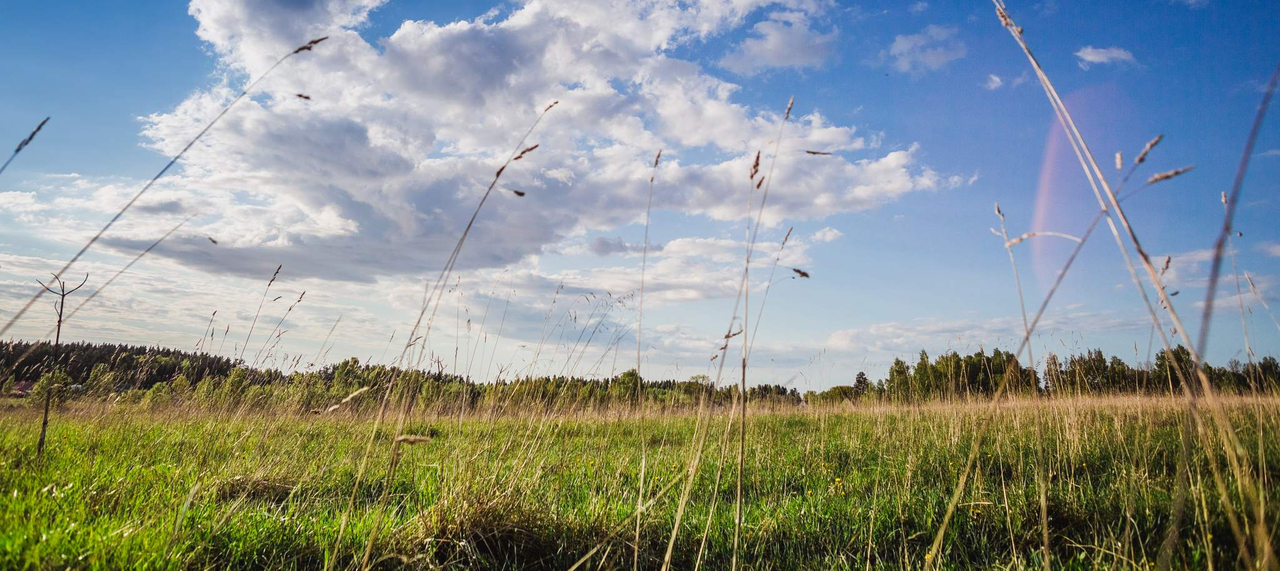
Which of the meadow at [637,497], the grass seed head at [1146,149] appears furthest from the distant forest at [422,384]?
the grass seed head at [1146,149]

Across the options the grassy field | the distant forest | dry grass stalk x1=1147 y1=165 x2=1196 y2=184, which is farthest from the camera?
the distant forest

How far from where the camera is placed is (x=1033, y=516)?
11.7 ft

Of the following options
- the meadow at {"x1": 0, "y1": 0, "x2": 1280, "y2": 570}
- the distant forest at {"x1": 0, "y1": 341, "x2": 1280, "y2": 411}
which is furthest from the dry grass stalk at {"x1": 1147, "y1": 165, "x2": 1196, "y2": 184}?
the distant forest at {"x1": 0, "y1": 341, "x2": 1280, "y2": 411}

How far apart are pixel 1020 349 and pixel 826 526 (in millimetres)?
2314

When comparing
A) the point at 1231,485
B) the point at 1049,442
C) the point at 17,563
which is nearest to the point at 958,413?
the point at 1049,442

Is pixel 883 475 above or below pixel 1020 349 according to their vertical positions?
below

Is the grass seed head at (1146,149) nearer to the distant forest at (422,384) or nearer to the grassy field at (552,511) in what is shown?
the grassy field at (552,511)

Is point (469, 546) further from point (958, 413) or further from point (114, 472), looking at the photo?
point (958, 413)

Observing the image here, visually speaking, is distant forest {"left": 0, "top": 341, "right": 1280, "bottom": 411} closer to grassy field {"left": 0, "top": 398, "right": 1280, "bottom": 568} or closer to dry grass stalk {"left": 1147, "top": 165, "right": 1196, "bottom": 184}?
grassy field {"left": 0, "top": 398, "right": 1280, "bottom": 568}

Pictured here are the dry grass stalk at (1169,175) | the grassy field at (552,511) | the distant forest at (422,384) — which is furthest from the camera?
the distant forest at (422,384)

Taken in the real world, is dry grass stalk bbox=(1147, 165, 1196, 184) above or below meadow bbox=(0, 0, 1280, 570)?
→ above

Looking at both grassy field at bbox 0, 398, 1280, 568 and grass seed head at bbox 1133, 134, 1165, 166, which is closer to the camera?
grass seed head at bbox 1133, 134, 1165, 166

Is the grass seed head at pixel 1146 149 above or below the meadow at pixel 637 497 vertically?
above

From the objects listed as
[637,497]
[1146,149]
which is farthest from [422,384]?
[1146,149]
